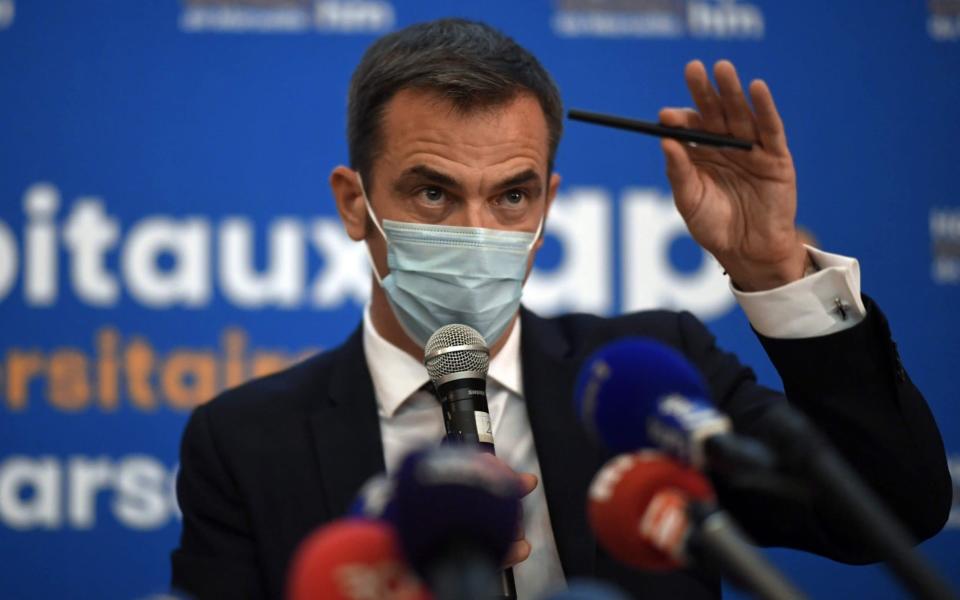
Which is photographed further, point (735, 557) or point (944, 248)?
point (944, 248)

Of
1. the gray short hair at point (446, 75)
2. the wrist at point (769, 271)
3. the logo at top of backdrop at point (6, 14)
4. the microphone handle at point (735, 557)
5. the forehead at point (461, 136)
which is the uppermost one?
the logo at top of backdrop at point (6, 14)

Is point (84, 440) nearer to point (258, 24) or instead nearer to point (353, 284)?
point (353, 284)

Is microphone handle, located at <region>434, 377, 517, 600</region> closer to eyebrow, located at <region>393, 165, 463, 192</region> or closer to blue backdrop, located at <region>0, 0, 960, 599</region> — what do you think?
eyebrow, located at <region>393, 165, 463, 192</region>

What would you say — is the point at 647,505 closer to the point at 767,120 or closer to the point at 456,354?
the point at 456,354

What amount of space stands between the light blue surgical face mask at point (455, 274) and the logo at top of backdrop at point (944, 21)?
193 centimetres

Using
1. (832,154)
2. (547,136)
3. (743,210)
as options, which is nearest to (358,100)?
(547,136)

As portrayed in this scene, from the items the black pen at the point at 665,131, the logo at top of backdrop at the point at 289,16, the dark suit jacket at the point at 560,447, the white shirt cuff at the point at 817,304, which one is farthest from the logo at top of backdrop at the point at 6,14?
the white shirt cuff at the point at 817,304

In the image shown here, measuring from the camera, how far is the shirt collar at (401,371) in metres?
2.18

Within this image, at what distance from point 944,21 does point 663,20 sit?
2.85 feet

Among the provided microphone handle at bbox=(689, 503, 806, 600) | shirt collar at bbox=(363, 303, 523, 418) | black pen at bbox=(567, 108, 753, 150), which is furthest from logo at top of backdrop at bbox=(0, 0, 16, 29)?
microphone handle at bbox=(689, 503, 806, 600)

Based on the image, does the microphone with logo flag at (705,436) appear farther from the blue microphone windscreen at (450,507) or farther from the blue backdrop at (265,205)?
the blue backdrop at (265,205)

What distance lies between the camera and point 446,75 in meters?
2.08

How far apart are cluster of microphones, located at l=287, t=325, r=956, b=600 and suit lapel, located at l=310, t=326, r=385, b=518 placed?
1.06 meters

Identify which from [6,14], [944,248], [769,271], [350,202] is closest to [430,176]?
[350,202]
